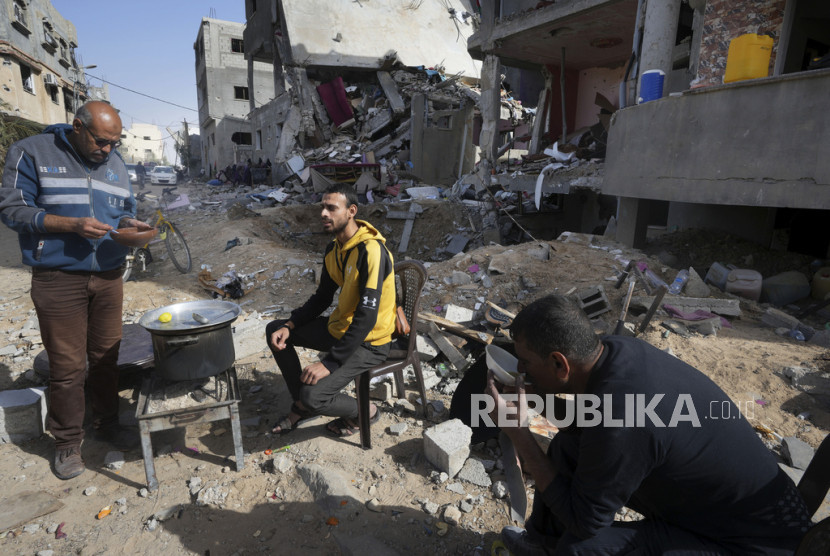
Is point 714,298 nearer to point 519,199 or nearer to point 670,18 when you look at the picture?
point 670,18

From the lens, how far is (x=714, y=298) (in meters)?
4.87

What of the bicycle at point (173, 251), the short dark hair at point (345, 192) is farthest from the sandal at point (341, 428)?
the bicycle at point (173, 251)

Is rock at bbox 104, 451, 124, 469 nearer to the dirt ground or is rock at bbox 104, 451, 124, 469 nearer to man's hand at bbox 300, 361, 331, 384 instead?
the dirt ground

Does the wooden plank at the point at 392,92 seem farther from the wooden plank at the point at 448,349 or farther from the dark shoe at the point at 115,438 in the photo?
the dark shoe at the point at 115,438

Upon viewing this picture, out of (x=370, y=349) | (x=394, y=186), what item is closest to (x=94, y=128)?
(x=370, y=349)

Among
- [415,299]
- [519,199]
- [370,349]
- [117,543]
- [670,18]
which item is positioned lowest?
[117,543]

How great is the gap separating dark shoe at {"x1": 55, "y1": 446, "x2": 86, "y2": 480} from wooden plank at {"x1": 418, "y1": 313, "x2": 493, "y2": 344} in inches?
117

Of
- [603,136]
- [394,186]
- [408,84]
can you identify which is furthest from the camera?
[408,84]

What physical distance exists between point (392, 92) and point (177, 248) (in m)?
12.3

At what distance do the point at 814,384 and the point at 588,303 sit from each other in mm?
1914

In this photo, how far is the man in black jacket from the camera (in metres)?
1.39

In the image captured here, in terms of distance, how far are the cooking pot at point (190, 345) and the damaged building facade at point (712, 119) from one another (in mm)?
5225

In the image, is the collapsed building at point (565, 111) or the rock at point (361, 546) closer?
the rock at point (361, 546)

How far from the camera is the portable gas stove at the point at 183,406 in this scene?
255 cm
